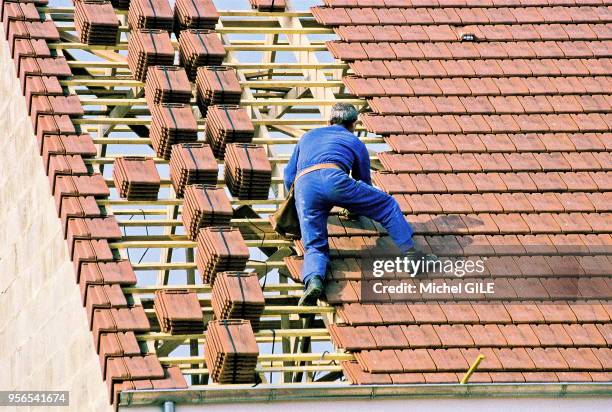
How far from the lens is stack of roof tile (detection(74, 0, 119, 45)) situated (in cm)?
2122

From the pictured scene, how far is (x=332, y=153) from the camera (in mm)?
18312

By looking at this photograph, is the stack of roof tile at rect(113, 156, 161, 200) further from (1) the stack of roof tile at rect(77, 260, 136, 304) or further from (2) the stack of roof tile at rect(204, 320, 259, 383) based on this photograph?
(2) the stack of roof tile at rect(204, 320, 259, 383)

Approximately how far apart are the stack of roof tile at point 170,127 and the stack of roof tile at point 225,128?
0.18 meters

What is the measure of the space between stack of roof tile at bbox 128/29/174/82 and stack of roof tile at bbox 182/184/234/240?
2070mm

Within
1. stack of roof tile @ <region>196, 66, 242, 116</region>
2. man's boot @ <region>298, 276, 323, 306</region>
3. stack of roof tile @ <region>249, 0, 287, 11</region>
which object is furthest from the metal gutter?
stack of roof tile @ <region>249, 0, 287, 11</region>

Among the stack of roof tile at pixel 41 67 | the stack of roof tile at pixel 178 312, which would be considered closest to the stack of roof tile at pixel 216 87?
the stack of roof tile at pixel 41 67

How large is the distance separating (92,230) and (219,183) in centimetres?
153

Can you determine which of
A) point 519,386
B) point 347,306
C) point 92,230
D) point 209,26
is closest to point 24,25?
point 209,26

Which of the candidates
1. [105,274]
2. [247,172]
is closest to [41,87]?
[247,172]

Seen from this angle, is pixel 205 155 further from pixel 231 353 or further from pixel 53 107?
pixel 231 353

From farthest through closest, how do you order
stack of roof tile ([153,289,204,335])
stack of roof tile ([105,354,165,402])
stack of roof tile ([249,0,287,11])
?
stack of roof tile ([249,0,287,11])
stack of roof tile ([153,289,204,335])
stack of roof tile ([105,354,165,402])

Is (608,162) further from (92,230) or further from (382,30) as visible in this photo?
(92,230)

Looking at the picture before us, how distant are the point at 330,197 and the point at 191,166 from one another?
1.57 m

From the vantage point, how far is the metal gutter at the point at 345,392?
16.9 meters
